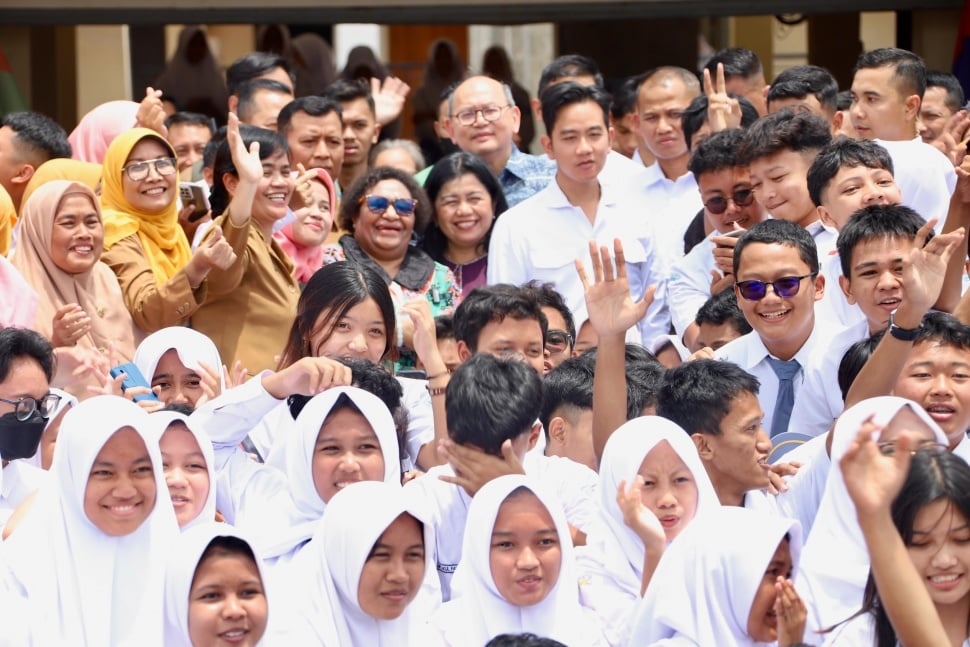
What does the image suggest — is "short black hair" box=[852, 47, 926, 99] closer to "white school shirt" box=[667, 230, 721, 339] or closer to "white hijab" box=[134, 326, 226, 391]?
"white school shirt" box=[667, 230, 721, 339]

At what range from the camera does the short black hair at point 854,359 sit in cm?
498

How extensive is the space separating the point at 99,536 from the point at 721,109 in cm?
A: 349

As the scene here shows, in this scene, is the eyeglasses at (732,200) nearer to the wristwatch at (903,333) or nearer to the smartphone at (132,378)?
the wristwatch at (903,333)

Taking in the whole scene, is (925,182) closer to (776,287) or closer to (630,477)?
(776,287)

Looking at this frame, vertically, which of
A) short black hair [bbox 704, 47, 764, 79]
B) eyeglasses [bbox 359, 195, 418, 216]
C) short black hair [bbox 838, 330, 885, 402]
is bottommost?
short black hair [bbox 838, 330, 885, 402]

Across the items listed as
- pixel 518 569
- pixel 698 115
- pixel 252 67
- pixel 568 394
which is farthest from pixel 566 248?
pixel 518 569

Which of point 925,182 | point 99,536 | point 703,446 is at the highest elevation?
point 925,182

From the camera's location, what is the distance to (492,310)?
564cm

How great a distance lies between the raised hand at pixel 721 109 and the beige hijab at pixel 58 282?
238 cm

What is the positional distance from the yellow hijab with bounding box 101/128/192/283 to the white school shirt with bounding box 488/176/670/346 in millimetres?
1185

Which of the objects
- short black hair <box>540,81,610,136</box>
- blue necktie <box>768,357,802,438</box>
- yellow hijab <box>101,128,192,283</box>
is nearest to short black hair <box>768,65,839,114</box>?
short black hair <box>540,81,610,136</box>

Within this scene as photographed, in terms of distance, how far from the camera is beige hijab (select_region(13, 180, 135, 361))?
19.4 feet

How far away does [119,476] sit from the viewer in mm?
4340

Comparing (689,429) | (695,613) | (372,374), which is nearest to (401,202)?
(372,374)
